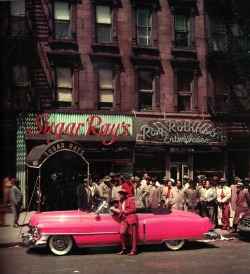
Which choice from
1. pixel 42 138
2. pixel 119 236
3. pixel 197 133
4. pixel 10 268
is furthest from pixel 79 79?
pixel 10 268

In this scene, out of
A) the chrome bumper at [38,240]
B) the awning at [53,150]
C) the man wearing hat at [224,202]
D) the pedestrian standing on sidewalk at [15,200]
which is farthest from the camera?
the awning at [53,150]

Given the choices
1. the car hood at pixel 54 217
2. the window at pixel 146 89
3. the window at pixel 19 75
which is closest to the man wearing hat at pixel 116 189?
the car hood at pixel 54 217

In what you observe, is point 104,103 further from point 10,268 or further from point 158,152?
point 10,268

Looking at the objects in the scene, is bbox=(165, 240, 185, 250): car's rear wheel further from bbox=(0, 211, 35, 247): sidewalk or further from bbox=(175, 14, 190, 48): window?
bbox=(175, 14, 190, 48): window

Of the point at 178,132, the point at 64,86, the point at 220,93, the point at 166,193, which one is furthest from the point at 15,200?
the point at 220,93

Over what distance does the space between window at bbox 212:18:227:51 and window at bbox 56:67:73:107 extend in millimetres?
7460

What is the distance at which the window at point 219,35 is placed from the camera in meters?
22.0

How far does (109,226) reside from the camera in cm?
1045

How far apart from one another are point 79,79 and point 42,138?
135 inches

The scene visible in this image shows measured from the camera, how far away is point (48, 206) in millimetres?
18047

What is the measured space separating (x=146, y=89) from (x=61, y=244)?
1244 cm

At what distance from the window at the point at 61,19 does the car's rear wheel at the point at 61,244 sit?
12147 mm

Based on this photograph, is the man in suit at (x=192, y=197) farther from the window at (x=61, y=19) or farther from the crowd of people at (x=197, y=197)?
the window at (x=61, y=19)

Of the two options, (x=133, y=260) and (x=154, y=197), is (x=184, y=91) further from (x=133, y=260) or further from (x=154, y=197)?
(x=133, y=260)
